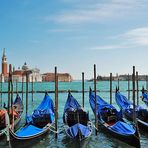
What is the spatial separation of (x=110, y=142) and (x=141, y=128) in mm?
1968

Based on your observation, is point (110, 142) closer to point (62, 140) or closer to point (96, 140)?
point (96, 140)

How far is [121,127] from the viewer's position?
14094mm

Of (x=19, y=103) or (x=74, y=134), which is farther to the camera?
(x=19, y=103)

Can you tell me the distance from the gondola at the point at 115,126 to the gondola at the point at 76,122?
0.72m

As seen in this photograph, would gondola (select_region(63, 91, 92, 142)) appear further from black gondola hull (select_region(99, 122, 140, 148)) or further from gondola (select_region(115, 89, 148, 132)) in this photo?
gondola (select_region(115, 89, 148, 132))

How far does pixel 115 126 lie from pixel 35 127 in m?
3.00

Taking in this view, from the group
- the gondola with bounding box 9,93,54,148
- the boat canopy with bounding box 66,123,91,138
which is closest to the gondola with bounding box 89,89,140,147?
the boat canopy with bounding box 66,123,91,138

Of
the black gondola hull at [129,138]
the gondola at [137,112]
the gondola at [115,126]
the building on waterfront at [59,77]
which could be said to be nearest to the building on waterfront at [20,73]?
the building on waterfront at [59,77]

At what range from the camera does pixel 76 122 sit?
15781 millimetres

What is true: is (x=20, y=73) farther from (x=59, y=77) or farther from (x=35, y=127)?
(x=35, y=127)

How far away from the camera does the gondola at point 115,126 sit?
514 inches

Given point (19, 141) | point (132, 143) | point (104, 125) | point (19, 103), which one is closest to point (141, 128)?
point (104, 125)

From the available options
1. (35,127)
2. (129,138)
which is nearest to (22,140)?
(35,127)

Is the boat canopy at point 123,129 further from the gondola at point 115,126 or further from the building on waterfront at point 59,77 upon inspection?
the building on waterfront at point 59,77
